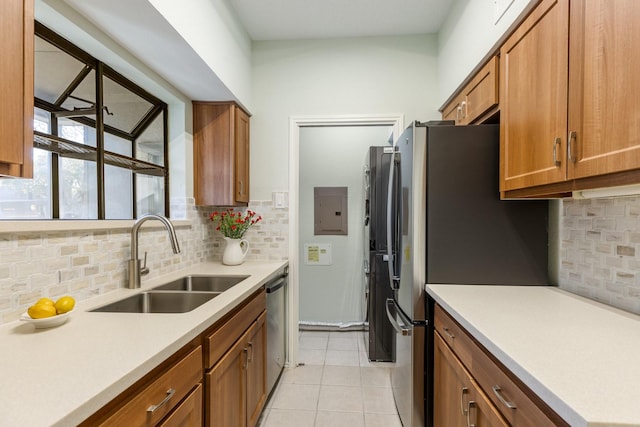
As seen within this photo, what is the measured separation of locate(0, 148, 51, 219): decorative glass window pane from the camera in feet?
3.95

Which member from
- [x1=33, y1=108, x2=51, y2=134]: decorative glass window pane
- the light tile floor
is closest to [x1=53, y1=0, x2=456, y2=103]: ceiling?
[x1=33, y1=108, x2=51, y2=134]: decorative glass window pane

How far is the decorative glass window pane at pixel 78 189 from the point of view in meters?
1.45

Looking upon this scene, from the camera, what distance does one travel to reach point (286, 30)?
2.50 meters

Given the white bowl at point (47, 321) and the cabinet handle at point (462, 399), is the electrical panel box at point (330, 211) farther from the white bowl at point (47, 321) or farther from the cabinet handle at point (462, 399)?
the white bowl at point (47, 321)

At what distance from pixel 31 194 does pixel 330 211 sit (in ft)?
8.40

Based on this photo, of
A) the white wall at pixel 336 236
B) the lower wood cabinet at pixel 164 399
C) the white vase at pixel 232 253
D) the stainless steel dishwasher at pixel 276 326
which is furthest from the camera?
the white wall at pixel 336 236

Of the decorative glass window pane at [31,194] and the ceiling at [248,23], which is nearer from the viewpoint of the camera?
the decorative glass window pane at [31,194]

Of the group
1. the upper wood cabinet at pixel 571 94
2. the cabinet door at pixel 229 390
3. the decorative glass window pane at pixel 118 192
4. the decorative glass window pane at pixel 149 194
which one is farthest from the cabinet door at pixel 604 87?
the decorative glass window pane at pixel 149 194

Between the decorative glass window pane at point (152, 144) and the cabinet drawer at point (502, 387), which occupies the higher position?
the decorative glass window pane at point (152, 144)

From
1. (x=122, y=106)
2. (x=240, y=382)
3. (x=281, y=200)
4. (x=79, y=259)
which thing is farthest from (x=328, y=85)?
(x=240, y=382)

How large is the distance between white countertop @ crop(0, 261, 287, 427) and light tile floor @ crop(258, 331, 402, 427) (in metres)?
1.15

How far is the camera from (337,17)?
7.66 ft

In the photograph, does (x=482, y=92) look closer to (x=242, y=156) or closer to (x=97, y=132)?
(x=242, y=156)

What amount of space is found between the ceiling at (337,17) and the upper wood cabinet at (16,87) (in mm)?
1637
